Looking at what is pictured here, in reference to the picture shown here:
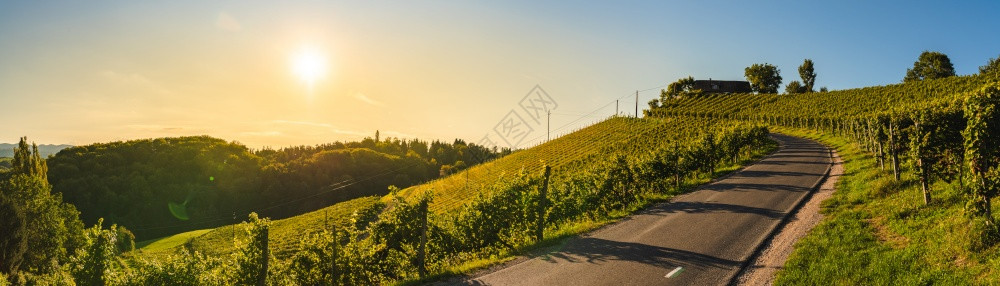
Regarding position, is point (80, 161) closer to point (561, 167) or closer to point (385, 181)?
point (385, 181)

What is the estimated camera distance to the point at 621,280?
13258mm

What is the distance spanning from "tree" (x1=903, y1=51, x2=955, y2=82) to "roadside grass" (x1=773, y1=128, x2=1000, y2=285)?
114m

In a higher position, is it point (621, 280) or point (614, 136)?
point (614, 136)

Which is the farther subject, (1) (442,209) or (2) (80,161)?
(2) (80,161)

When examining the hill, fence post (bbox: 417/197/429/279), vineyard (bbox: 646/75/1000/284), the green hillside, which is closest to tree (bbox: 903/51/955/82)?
the green hillside

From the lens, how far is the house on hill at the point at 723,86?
129000 mm

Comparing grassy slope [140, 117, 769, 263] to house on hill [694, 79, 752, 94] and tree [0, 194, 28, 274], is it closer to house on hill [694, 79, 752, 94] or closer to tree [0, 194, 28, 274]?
tree [0, 194, 28, 274]

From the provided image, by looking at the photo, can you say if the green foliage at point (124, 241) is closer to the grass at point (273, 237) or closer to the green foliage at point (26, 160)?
the grass at point (273, 237)

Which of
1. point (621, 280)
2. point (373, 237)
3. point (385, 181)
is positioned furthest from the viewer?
point (385, 181)

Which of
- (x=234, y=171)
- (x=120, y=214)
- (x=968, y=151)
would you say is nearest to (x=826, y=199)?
(x=968, y=151)

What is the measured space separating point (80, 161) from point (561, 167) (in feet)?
354

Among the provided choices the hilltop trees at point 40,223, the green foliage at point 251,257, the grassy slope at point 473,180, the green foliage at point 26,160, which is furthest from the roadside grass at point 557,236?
the green foliage at point 26,160

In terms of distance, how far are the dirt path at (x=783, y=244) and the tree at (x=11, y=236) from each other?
63186 mm

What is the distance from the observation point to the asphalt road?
44.6ft
